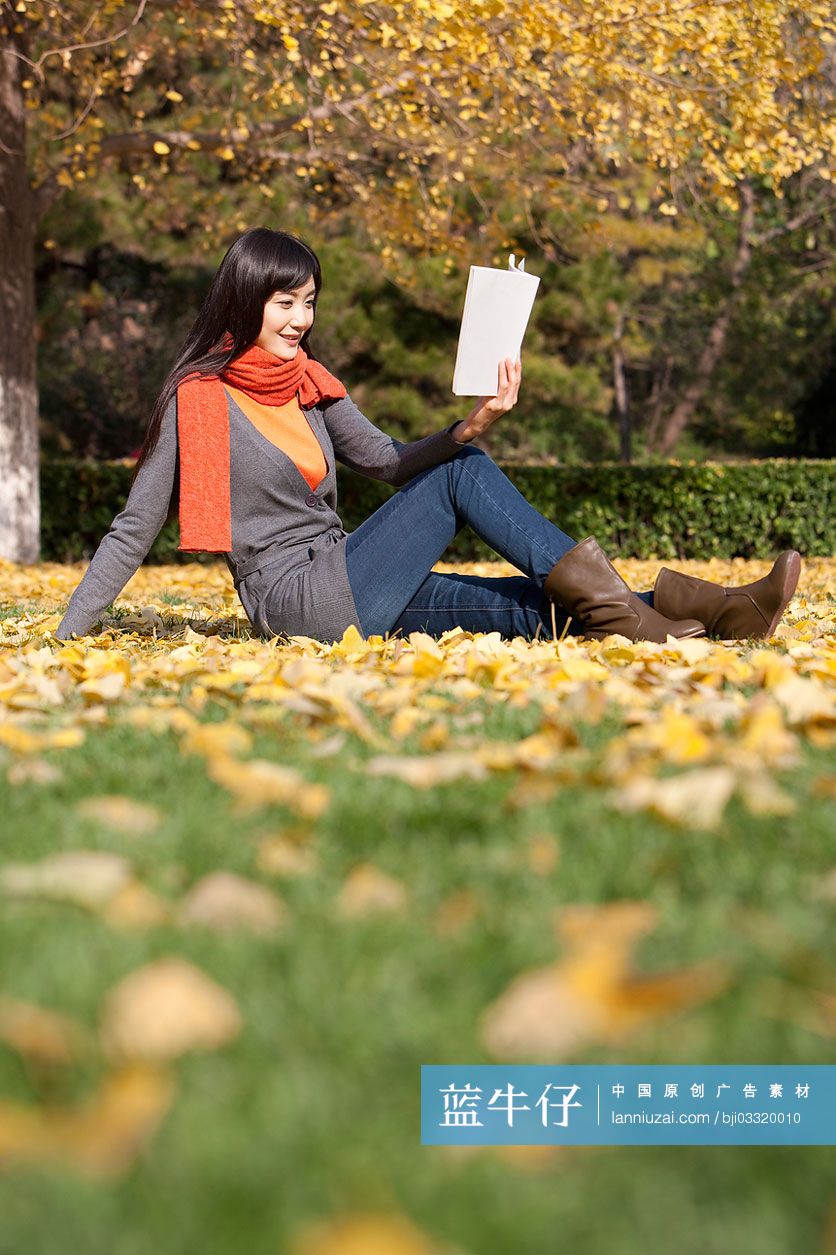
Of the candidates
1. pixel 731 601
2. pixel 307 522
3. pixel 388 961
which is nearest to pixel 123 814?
pixel 388 961

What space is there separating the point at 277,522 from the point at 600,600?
104 centimetres

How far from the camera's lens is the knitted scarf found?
3566 mm

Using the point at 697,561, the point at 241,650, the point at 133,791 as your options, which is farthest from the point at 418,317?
the point at 133,791

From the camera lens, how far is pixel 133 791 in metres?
1.79

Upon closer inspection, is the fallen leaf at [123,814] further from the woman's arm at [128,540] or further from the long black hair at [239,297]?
the long black hair at [239,297]

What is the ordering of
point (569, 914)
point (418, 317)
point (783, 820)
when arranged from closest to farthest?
1. point (569, 914)
2. point (783, 820)
3. point (418, 317)

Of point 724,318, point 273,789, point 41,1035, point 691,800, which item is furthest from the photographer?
point 724,318

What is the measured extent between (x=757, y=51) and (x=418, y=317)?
21.2 feet

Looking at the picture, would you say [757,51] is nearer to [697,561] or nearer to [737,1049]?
[697,561]

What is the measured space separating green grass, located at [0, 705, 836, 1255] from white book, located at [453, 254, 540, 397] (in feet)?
6.51

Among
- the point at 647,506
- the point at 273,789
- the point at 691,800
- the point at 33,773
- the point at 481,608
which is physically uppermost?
the point at 691,800

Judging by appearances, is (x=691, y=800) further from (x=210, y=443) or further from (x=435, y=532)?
(x=210, y=443)

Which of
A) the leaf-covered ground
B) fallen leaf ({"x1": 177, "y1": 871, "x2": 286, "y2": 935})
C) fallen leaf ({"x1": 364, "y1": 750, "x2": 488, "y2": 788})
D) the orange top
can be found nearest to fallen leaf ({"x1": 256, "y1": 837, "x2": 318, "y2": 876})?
the leaf-covered ground

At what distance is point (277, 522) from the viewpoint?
148 inches
